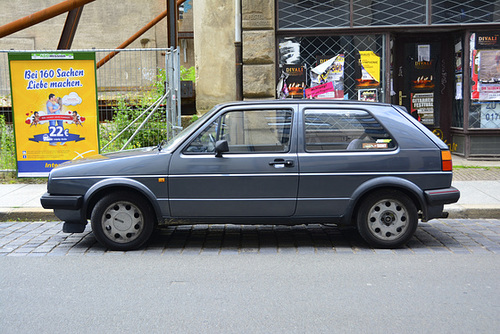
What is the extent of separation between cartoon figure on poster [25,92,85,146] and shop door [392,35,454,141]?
6.86 m

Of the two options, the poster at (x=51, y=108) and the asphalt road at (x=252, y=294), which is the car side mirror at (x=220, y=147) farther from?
the poster at (x=51, y=108)

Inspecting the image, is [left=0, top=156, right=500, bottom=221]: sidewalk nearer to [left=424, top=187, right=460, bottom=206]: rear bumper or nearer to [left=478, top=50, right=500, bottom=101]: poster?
[left=478, top=50, right=500, bottom=101]: poster

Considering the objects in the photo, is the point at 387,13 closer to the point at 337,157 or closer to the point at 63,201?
the point at 337,157

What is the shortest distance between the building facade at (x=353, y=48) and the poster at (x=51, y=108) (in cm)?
316

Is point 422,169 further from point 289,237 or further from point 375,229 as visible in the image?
point 289,237

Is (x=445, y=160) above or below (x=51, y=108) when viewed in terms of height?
below

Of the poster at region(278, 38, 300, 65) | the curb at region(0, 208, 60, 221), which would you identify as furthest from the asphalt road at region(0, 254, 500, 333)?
the poster at region(278, 38, 300, 65)

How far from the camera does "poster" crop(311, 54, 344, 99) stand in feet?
40.0

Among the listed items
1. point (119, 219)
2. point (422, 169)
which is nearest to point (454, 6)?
point (422, 169)

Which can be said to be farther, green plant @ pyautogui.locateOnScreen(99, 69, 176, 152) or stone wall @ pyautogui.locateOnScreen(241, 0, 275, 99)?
stone wall @ pyautogui.locateOnScreen(241, 0, 275, 99)

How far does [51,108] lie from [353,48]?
6.09 metres

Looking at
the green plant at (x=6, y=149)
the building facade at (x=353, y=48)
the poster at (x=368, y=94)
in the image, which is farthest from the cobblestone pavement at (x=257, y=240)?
the building facade at (x=353, y=48)

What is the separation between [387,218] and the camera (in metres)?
6.34

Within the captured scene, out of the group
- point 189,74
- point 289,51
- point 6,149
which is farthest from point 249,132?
point 189,74
